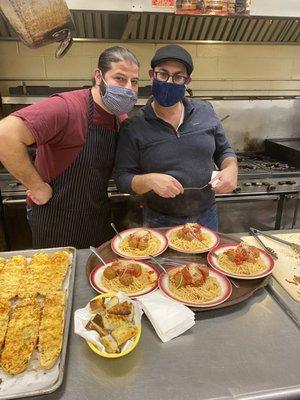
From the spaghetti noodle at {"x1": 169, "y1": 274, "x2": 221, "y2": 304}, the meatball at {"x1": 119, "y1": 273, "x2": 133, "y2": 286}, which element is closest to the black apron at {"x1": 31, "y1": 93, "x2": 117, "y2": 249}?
the meatball at {"x1": 119, "y1": 273, "x2": 133, "y2": 286}

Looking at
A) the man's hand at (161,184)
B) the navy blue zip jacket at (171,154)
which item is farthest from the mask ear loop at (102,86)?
the man's hand at (161,184)

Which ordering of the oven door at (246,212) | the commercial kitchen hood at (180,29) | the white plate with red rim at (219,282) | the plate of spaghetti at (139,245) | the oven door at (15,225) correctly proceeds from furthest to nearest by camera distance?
the oven door at (246,212), the commercial kitchen hood at (180,29), the oven door at (15,225), the plate of spaghetti at (139,245), the white plate with red rim at (219,282)

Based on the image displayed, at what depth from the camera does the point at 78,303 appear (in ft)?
4.59

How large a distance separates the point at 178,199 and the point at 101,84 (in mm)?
934

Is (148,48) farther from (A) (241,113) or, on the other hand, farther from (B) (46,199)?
(B) (46,199)

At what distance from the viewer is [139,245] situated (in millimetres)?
1727

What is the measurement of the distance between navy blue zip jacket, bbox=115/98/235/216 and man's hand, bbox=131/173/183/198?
0.11 metres

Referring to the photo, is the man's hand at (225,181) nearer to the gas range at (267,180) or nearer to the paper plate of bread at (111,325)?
the paper plate of bread at (111,325)

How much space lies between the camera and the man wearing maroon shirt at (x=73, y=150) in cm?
188

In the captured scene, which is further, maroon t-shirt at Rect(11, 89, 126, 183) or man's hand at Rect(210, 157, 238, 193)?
man's hand at Rect(210, 157, 238, 193)

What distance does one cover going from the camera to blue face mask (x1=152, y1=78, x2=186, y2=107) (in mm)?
2092

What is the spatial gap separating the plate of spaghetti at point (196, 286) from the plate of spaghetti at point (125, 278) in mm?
63

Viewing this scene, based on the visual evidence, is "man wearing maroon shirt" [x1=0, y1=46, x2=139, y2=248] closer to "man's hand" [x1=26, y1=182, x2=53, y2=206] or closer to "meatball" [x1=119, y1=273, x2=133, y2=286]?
"man's hand" [x1=26, y1=182, x2=53, y2=206]

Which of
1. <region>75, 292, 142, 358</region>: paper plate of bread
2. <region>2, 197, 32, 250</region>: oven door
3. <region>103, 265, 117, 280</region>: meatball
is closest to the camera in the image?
<region>75, 292, 142, 358</region>: paper plate of bread
